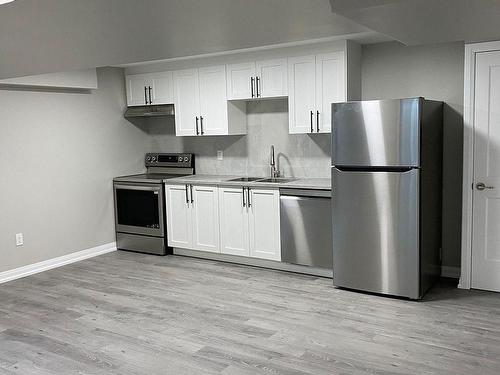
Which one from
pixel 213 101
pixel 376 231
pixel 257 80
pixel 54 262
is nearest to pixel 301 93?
pixel 257 80

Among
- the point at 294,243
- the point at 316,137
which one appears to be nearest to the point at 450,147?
the point at 316,137

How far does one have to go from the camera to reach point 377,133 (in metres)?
4.17

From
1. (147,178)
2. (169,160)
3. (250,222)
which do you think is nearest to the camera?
(250,222)

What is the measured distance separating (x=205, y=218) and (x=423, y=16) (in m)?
3.68

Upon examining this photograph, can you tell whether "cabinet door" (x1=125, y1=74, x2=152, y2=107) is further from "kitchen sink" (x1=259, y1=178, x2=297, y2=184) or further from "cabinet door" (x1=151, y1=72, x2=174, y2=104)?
"kitchen sink" (x1=259, y1=178, x2=297, y2=184)

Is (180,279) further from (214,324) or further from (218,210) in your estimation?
(214,324)

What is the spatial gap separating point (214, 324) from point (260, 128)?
2.61 metres

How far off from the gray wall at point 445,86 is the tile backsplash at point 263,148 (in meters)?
0.92

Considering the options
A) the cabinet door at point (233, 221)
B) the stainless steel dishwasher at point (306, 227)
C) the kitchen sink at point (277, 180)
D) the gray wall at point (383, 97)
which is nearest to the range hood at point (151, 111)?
the gray wall at point (383, 97)

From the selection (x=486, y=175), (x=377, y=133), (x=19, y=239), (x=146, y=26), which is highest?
(x=146, y=26)

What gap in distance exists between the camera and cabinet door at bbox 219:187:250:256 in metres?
5.38

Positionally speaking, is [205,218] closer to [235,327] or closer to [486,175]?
[235,327]

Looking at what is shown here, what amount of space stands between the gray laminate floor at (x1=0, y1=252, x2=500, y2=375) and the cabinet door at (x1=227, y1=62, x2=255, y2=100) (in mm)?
1870

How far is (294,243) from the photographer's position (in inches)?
197
